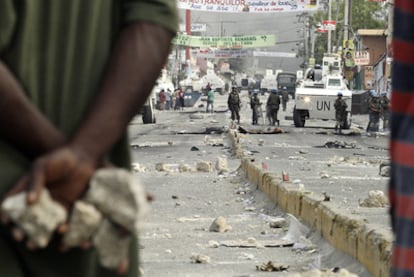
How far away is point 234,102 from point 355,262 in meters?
39.2

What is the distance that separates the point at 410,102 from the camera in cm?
258

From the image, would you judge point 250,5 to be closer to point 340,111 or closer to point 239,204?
point 340,111

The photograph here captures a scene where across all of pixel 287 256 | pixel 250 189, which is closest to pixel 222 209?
pixel 250 189

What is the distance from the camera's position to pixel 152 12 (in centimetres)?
262

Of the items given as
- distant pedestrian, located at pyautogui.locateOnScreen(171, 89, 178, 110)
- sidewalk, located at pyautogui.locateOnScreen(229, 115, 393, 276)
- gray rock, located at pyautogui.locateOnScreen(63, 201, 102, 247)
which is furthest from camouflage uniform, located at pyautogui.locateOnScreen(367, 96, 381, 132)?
distant pedestrian, located at pyautogui.locateOnScreen(171, 89, 178, 110)

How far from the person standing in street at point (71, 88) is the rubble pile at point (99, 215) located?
41 mm

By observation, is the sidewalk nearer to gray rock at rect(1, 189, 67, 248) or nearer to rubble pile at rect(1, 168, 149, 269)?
rubble pile at rect(1, 168, 149, 269)

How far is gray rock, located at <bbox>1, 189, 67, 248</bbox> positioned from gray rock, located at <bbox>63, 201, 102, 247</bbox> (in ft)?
0.12

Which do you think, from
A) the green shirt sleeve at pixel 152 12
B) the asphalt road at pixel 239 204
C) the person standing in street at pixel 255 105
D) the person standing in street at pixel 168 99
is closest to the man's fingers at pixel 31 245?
the green shirt sleeve at pixel 152 12

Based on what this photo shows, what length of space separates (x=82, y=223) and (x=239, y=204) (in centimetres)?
1260

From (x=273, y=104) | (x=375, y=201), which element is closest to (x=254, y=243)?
(x=375, y=201)

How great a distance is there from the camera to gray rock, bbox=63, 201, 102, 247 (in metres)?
2.39

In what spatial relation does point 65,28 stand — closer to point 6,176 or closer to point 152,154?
point 6,176

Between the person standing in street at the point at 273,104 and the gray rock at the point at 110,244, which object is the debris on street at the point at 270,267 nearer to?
the gray rock at the point at 110,244
